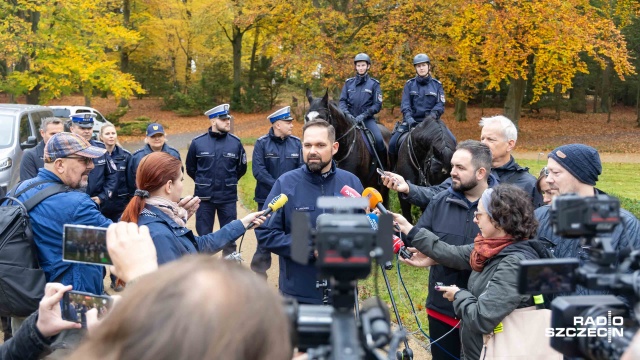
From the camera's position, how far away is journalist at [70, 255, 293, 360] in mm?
1135

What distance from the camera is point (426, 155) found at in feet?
29.2

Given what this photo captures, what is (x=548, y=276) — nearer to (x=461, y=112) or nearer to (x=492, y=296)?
(x=492, y=296)

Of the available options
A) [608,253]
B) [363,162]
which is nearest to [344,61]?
[363,162]

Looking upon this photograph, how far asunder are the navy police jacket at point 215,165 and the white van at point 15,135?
11.6 feet

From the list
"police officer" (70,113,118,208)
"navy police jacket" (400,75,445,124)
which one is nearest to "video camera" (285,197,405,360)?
"police officer" (70,113,118,208)

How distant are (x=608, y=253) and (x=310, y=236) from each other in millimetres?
974

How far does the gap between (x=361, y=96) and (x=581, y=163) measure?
735cm

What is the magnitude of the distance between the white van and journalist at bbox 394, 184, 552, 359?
27.3 ft

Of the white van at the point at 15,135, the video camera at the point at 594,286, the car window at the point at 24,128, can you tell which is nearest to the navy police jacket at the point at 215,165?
the white van at the point at 15,135

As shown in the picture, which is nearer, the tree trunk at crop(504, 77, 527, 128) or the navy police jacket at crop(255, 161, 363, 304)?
the navy police jacket at crop(255, 161, 363, 304)

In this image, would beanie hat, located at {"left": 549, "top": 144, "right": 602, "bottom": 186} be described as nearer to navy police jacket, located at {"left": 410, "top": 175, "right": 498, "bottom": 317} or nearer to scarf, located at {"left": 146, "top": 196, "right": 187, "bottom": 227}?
navy police jacket, located at {"left": 410, "top": 175, "right": 498, "bottom": 317}

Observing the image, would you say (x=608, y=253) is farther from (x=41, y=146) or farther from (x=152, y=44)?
(x=152, y=44)

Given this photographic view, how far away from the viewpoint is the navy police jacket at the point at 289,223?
437 cm

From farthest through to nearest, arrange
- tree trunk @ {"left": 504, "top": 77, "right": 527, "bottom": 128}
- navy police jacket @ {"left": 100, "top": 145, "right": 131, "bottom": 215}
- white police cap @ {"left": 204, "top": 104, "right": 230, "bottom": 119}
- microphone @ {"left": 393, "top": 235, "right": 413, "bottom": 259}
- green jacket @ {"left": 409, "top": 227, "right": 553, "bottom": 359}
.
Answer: tree trunk @ {"left": 504, "top": 77, "right": 527, "bottom": 128} → white police cap @ {"left": 204, "top": 104, "right": 230, "bottom": 119} → navy police jacket @ {"left": 100, "top": 145, "right": 131, "bottom": 215} → microphone @ {"left": 393, "top": 235, "right": 413, "bottom": 259} → green jacket @ {"left": 409, "top": 227, "right": 553, "bottom": 359}
